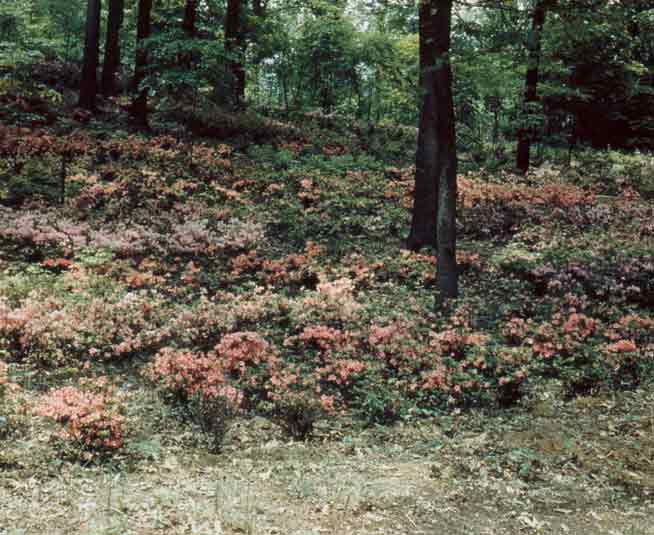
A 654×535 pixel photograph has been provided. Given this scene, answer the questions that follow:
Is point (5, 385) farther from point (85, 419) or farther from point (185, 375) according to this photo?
point (185, 375)

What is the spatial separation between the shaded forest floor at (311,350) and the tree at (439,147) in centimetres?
112

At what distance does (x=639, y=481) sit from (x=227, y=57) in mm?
15290

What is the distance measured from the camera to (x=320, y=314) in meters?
11.2

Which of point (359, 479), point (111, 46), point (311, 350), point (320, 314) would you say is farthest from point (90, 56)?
point (359, 479)

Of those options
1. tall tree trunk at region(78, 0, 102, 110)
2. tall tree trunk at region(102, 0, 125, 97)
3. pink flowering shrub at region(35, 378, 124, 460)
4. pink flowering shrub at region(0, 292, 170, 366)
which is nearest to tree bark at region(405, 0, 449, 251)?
pink flowering shrub at region(0, 292, 170, 366)

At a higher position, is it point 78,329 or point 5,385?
point 78,329

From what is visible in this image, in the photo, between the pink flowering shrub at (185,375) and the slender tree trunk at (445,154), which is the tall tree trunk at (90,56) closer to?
the slender tree trunk at (445,154)

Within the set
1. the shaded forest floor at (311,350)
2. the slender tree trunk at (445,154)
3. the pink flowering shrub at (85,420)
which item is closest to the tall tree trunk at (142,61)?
the shaded forest floor at (311,350)

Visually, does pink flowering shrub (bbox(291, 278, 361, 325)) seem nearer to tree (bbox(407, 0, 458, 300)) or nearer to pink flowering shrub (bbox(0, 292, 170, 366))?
tree (bbox(407, 0, 458, 300))

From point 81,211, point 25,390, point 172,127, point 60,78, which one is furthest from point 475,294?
point 60,78

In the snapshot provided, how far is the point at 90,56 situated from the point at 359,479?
2004cm

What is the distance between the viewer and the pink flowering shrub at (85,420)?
6.66 metres

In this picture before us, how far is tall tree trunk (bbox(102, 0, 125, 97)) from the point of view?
24.3 metres

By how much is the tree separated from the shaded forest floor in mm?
1117
